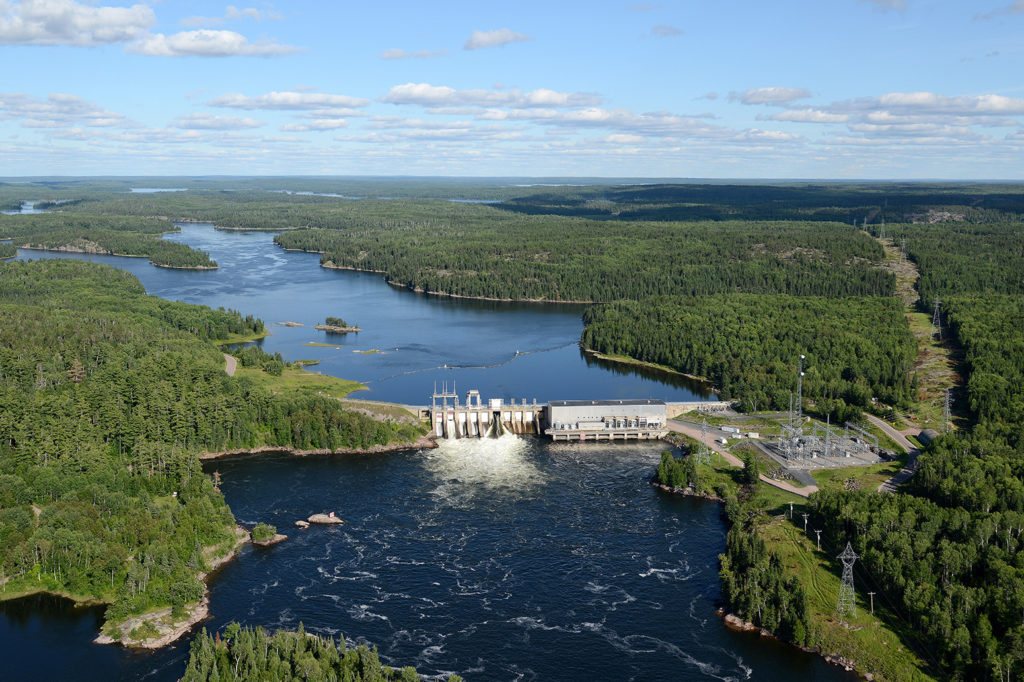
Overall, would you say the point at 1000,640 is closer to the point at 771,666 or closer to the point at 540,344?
the point at 771,666

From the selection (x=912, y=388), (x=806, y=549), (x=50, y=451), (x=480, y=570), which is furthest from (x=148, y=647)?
(x=912, y=388)

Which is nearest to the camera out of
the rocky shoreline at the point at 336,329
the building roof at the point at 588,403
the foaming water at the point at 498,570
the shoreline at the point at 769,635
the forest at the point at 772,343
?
the shoreline at the point at 769,635

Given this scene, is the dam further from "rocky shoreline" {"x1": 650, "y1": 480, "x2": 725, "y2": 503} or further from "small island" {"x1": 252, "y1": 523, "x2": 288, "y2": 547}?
"small island" {"x1": 252, "y1": 523, "x2": 288, "y2": 547}

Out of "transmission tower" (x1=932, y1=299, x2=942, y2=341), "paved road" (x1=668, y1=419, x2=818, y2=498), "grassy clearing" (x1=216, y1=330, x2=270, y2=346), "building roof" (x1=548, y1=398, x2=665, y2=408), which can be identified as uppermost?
"transmission tower" (x1=932, y1=299, x2=942, y2=341)

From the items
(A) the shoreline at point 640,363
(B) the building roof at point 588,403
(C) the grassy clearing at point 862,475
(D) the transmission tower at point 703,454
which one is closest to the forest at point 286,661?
(D) the transmission tower at point 703,454

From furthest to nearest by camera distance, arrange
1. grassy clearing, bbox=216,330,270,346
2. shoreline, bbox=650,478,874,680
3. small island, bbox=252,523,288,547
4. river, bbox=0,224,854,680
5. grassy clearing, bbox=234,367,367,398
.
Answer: grassy clearing, bbox=216,330,270,346, grassy clearing, bbox=234,367,367,398, small island, bbox=252,523,288,547, river, bbox=0,224,854,680, shoreline, bbox=650,478,874,680

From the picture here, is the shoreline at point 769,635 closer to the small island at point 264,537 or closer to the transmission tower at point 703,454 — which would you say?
the transmission tower at point 703,454

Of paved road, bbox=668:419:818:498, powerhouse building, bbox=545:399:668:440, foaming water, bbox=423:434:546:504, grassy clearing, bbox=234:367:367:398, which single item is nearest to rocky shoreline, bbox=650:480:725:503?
paved road, bbox=668:419:818:498
